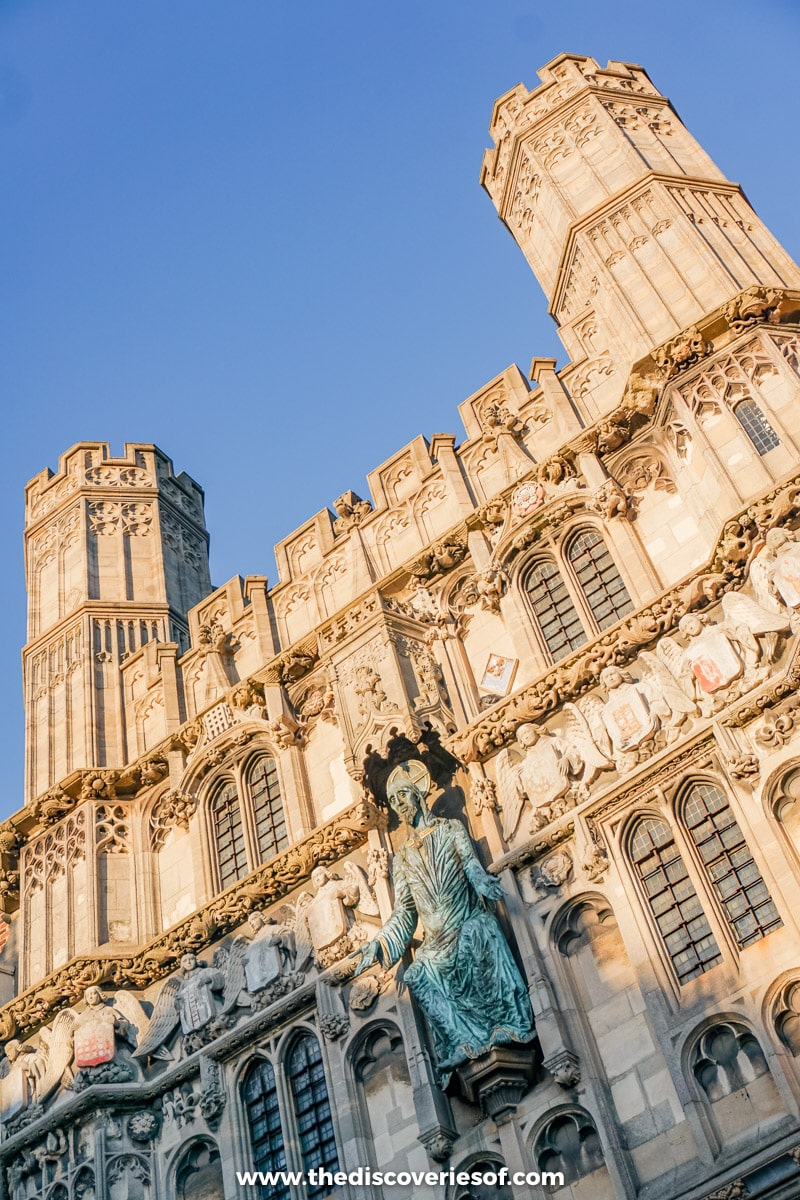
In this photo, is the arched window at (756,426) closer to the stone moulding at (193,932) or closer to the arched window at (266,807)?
the stone moulding at (193,932)

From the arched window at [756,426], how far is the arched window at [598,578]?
110 inches

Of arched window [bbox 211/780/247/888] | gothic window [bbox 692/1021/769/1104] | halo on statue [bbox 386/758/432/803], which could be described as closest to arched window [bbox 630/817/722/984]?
gothic window [bbox 692/1021/769/1104]

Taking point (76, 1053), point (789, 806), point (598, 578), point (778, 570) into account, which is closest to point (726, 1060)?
point (789, 806)

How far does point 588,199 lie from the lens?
2733 cm

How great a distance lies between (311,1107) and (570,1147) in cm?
424

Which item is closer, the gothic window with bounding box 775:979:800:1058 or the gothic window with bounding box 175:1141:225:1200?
the gothic window with bounding box 775:979:800:1058

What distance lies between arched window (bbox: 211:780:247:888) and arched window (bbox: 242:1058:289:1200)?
365 centimetres

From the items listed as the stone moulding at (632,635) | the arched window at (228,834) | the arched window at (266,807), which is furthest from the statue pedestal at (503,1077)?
the arched window at (228,834)

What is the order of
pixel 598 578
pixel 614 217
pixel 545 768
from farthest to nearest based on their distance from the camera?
1. pixel 614 217
2. pixel 598 578
3. pixel 545 768

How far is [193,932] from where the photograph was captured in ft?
75.9

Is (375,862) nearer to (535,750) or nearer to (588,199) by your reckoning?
(535,750)

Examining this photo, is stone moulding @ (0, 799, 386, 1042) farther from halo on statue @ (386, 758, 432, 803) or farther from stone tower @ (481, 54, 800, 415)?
stone tower @ (481, 54, 800, 415)

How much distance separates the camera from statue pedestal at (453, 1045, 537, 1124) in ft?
59.4

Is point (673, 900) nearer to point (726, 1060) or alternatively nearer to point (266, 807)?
point (726, 1060)
